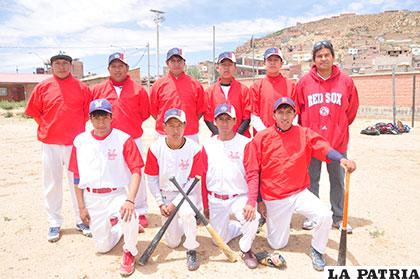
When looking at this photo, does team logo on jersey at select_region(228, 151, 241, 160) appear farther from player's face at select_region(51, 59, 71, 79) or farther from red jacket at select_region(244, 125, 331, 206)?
player's face at select_region(51, 59, 71, 79)

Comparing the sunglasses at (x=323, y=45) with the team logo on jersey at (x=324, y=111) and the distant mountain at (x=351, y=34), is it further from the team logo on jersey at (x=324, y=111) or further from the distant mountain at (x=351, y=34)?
the distant mountain at (x=351, y=34)

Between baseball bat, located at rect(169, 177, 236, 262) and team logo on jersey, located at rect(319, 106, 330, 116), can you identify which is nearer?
baseball bat, located at rect(169, 177, 236, 262)

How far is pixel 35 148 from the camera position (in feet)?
40.1

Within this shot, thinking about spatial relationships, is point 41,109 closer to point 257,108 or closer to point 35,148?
point 257,108

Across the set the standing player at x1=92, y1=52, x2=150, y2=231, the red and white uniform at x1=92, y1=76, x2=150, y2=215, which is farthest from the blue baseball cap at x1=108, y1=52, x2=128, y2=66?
the red and white uniform at x1=92, y1=76, x2=150, y2=215

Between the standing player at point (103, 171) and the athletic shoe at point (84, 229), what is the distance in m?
0.53

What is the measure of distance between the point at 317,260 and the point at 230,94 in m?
2.36

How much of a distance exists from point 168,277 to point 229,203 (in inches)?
41.6

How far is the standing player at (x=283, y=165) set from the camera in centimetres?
383

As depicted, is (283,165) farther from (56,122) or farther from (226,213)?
(56,122)

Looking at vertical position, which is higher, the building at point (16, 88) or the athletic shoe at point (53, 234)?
the building at point (16, 88)

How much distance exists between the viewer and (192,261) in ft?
12.1

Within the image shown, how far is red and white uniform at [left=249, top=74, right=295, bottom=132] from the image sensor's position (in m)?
4.48

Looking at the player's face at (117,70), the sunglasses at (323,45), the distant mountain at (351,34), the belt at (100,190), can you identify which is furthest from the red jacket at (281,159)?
the distant mountain at (351,34)
